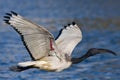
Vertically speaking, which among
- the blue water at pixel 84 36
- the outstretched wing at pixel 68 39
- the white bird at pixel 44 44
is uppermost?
the blue water at pixel 84 36

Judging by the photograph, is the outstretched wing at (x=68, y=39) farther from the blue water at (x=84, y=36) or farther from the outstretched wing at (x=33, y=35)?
the blue water at (x=84, y=36)

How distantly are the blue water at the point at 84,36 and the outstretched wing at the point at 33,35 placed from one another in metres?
2.55

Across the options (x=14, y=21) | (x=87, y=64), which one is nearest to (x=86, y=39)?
(x=87, y=64)

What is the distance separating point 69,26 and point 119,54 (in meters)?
5.19

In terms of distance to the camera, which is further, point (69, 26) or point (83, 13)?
point (83, 13)

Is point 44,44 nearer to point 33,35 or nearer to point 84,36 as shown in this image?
point 33,35

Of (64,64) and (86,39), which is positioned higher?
(86,39)

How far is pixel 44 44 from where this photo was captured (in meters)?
9.04

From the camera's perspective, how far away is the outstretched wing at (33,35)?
8500 mm

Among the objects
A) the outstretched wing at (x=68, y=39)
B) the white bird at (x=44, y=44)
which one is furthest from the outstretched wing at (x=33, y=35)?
the outstretched wing at (x=68, y=39)

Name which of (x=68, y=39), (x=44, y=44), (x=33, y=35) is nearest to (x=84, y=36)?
(x=68, y=39)

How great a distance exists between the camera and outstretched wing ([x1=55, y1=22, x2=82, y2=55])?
974 centimetres

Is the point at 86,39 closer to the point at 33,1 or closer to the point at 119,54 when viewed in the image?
the point at 119,54

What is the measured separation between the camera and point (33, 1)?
32031 millimetres
